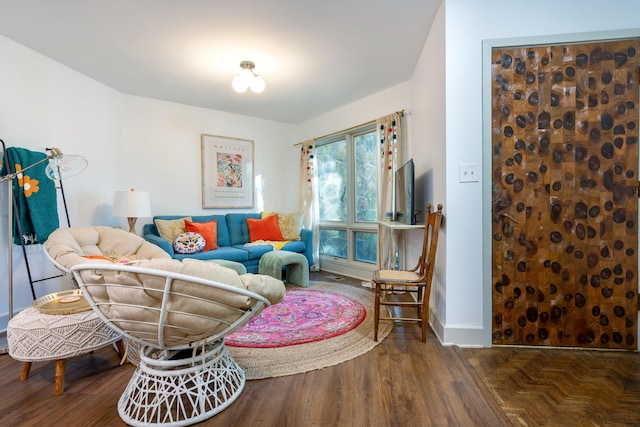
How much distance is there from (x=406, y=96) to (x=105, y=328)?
3.51 meters

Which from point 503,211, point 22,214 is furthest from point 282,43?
point 22,214

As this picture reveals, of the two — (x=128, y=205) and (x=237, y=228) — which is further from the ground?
(x=128, y=205)

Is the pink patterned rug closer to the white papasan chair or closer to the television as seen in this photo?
the white papasan chair

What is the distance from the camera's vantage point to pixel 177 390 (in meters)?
1.37

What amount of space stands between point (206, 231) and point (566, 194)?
360 cm

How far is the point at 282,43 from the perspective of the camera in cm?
265

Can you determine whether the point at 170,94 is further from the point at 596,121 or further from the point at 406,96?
the point at 596,121

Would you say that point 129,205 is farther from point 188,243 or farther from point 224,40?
point 224,40

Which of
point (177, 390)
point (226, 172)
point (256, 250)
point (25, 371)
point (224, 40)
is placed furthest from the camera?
point (226, 172)

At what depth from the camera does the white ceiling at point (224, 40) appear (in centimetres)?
218

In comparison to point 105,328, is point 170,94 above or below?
above

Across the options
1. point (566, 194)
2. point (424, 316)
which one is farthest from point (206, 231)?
point (566, 194)

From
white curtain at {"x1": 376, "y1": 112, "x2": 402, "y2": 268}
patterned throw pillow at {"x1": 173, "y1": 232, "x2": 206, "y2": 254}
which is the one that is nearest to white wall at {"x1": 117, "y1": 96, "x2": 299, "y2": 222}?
patterned throw pillow at {"x1": 173, "y1": 232, "x2": 206, "y2": 254}

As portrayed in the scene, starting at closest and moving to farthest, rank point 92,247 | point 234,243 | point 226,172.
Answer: point 92,247 < point 234,243 < point 226,172
